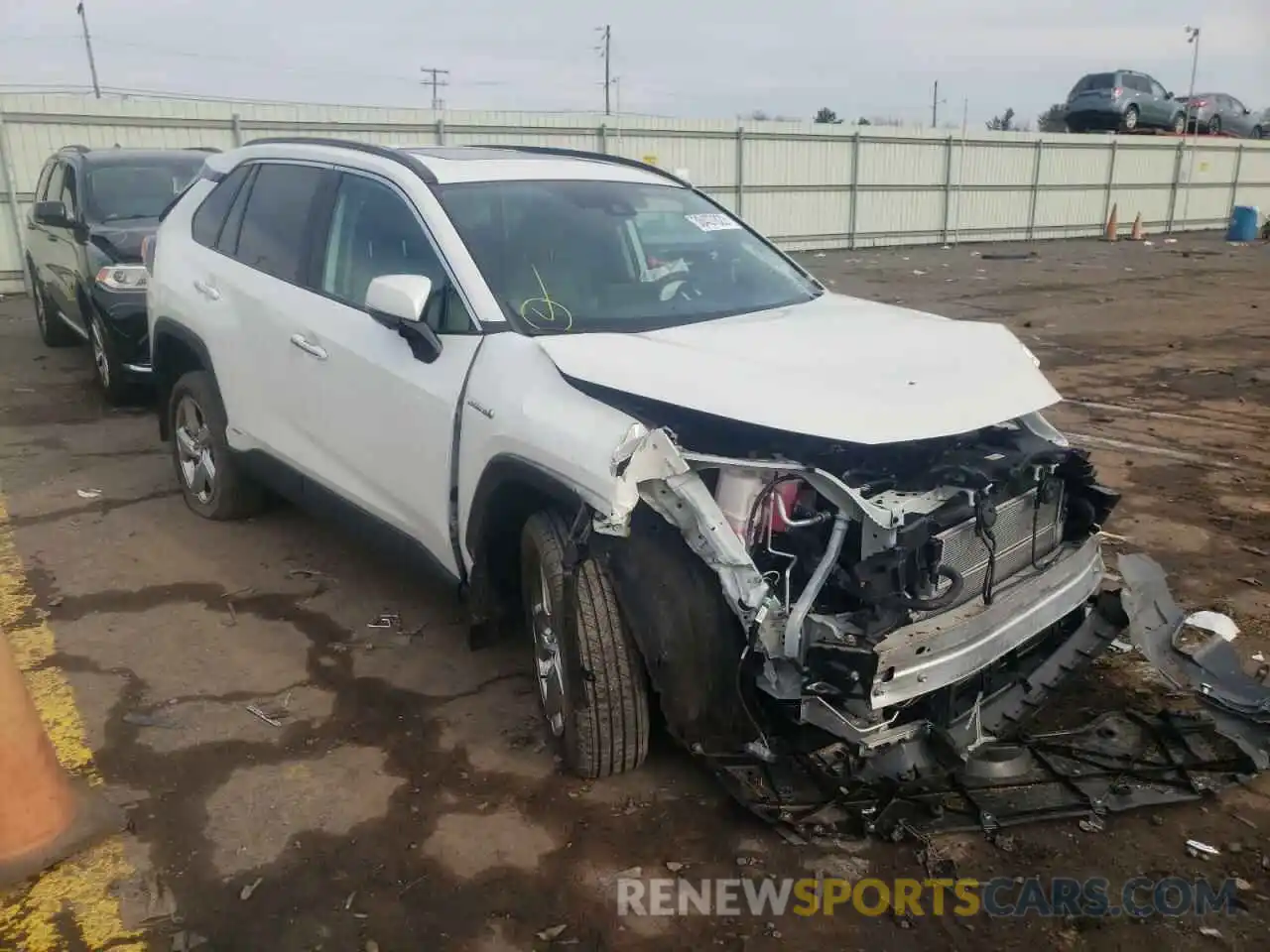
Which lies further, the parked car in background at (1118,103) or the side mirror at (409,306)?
the parked car in background at (1118,103)

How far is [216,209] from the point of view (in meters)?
5.43

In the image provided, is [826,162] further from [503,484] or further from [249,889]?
[249,889]

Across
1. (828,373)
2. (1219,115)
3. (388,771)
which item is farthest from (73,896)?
(1219,115)

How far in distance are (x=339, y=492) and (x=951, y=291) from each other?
46.3 feet

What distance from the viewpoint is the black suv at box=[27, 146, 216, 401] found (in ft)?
25.3

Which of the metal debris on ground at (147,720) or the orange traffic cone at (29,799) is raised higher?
the orange traffic cone at (29,799)

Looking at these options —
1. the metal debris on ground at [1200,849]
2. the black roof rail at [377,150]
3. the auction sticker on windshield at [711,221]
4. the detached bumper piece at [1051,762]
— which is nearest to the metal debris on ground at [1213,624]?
the detached bumper piece at [1051,762]

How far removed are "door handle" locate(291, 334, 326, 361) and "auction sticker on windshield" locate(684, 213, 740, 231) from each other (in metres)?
1.67

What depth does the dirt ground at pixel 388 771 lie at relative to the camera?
282cm

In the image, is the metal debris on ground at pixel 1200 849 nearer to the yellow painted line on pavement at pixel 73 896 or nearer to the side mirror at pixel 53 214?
A: the yellow painted line on pavement at pixel 73 896

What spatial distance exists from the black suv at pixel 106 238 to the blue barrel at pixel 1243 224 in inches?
1078

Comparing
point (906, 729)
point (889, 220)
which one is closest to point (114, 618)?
point (906, 729)

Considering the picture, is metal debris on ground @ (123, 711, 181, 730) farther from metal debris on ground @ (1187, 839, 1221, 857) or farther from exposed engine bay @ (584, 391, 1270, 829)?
metal debris on ground @ (1187, 839, 1221, 857)

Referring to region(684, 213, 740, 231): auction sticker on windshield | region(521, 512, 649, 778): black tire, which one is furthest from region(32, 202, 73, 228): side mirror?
region(521, 512, 649, 778): black tire
